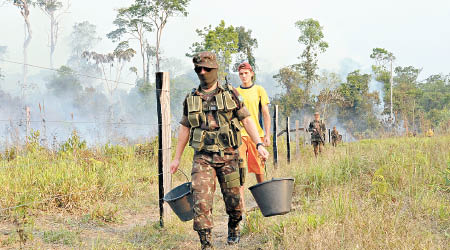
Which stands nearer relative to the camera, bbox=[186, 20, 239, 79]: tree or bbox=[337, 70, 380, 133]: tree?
bbox=[186, 20, 239, 79]: tree

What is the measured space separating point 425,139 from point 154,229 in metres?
5.56

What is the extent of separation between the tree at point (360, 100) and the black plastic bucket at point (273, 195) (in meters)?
46.7

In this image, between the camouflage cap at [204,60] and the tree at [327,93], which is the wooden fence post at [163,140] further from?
the tree at [327,93]

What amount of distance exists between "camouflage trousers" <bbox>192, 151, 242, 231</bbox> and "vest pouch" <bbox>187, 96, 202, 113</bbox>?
40 centimetres

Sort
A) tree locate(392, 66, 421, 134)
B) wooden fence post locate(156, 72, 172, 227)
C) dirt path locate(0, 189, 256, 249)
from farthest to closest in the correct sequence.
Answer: tree locate(392, 66, 421, 134) < wooden fence post locate(156, 72, 172, 227) < dirt path locate(0, 189, 256, 249)

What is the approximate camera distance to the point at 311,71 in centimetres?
4181

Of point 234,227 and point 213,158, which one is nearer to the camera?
point 213,158

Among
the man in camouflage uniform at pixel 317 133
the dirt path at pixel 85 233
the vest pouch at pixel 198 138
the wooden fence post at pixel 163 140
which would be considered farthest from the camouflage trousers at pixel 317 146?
the vest pouch at pixel 198 138

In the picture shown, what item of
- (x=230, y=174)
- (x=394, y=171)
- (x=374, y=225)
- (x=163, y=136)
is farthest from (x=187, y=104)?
(x=394, y=171)

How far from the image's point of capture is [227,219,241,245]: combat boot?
3.73 meters

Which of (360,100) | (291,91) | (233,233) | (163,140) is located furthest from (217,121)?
(360,100)

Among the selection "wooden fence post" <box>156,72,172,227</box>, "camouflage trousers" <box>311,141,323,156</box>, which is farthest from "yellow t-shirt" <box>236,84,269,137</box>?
"camouflage trousers" <box>311,141,323,156</box>

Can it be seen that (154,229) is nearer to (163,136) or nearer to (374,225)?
(163,136)

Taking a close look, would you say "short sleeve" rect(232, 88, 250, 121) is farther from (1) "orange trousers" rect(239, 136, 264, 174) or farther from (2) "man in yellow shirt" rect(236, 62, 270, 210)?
(1) "orange trousers" rect(239, 136, 264, 174)
